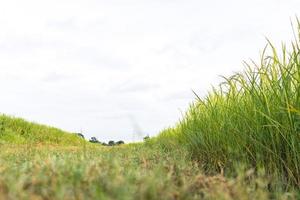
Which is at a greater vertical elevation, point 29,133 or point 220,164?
point 29,133

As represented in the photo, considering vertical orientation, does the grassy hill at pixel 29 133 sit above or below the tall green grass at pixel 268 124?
above

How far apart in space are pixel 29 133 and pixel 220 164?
12.0 meters

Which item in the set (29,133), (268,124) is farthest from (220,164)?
(29,133)

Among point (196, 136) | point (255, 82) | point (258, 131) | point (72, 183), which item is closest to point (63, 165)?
point (72, 183)

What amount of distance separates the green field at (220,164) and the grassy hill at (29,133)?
867 centimetres

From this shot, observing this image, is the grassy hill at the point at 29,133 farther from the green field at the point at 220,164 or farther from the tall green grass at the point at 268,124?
the tall green grass at the point at 268,124

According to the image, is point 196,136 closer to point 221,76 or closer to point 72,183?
point 221,76

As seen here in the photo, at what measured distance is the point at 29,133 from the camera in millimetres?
15789

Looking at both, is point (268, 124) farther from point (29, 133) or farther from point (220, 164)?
point (29, 133)

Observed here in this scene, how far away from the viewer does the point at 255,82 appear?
15.4 ft

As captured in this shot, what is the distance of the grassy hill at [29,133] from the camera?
47.8 ft

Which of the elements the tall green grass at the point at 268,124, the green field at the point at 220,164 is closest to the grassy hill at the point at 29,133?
the green field at the point at 220,164

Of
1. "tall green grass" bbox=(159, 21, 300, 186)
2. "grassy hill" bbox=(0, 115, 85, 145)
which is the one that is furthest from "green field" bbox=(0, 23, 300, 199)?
"grassy hill" bbox=(0, 115, 85, 145)

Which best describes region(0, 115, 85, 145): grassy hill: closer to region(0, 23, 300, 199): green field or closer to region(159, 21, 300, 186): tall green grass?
region(0, 23, 300, 199): green field
